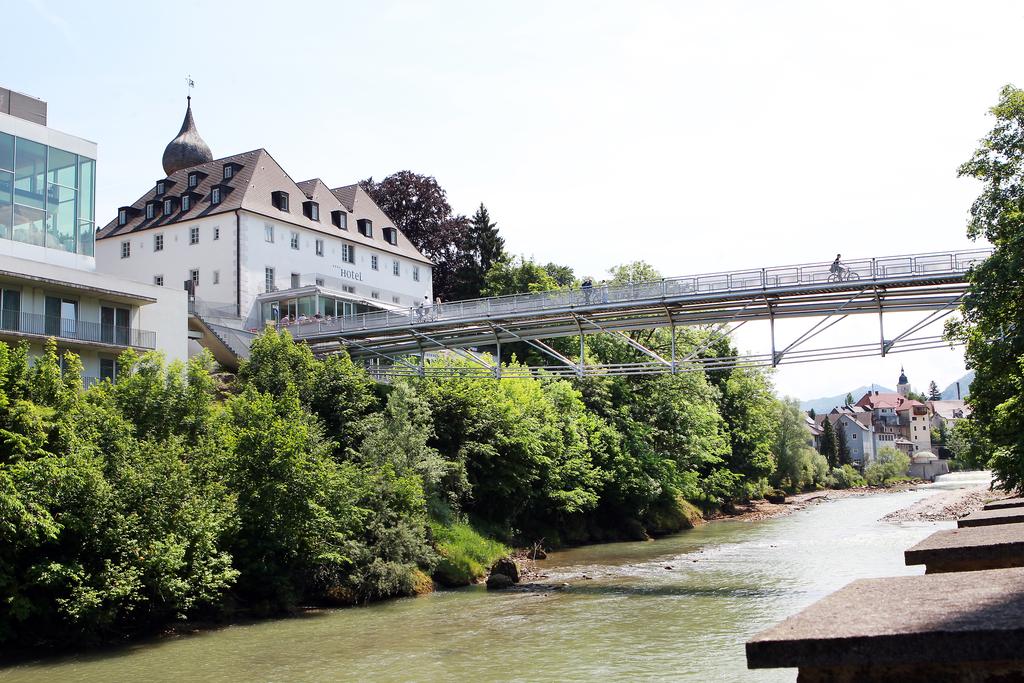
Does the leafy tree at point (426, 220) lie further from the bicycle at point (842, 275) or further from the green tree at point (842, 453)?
the green tree at point (842, 453)

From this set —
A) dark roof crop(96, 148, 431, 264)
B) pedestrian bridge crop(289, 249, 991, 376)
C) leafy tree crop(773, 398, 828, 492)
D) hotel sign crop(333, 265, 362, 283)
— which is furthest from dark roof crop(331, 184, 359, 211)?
leafy tree crop(773, 398, 828, 492)

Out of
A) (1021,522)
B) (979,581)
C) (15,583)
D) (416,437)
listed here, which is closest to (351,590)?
(416,437)

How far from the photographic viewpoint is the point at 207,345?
54.4 metres

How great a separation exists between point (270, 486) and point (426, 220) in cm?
6235

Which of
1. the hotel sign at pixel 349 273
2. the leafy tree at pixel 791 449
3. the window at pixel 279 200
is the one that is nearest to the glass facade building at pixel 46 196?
the window at pixel 279 200

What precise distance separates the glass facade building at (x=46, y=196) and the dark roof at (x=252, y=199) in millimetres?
22589

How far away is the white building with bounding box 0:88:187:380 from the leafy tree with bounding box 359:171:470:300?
45802 mm

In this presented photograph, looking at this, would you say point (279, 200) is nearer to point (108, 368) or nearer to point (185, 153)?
point (185, 153)

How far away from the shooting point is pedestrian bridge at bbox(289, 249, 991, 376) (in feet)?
115

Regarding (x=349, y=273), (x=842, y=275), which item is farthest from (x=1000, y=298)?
(x=349, y=273)

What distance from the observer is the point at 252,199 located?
6675 centimetres

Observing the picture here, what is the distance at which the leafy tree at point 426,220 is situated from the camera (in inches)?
3489

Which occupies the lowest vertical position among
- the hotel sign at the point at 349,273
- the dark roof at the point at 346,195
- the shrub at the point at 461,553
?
the shrub at the point at 461,553

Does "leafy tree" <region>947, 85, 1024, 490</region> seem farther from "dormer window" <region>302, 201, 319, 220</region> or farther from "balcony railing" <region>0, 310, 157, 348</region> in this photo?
"dormer window" <region>302, 201, 319, 220</region>
